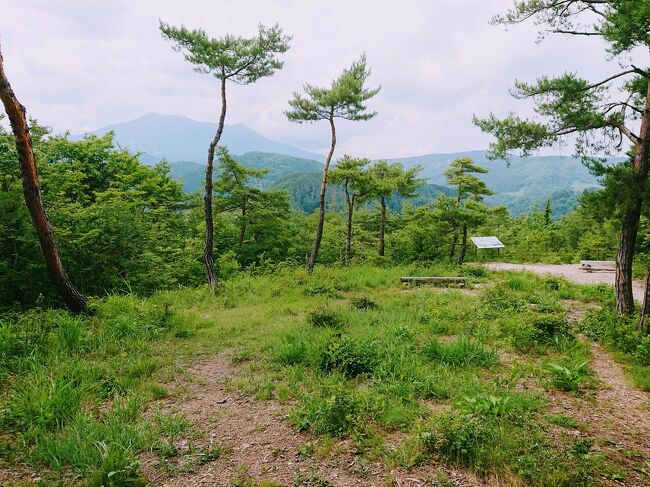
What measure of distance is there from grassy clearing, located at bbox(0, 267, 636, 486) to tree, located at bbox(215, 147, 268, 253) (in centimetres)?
1308

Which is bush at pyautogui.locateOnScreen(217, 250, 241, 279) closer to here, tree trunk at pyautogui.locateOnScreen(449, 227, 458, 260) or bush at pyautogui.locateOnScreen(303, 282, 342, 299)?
bush at pyautogui.locateOnScreen(303, 282, 342, 299)

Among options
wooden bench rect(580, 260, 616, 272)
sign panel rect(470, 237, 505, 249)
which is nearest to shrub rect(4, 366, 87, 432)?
sign panel rect(470, 237, 505, 249)

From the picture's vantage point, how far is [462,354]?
5723mm

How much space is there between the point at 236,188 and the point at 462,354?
17.7 metres

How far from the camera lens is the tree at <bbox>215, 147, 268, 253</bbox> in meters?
20.4

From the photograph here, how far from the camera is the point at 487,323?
7668 millimetres

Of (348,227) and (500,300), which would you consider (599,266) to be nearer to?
(500,300)

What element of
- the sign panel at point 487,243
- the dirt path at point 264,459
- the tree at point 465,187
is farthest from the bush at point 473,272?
the dirt path at point 264,459

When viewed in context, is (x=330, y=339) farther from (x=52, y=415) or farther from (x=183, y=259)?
(x=183, y=259)

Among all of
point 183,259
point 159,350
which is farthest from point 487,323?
point 183,259

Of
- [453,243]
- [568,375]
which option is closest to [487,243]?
[453,243]

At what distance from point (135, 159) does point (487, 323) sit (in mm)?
20139

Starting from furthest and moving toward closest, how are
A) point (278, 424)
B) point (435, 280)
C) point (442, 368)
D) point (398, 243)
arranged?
point (398, 243) < point (435, 280) < point (442, 368) < point (278, 424)

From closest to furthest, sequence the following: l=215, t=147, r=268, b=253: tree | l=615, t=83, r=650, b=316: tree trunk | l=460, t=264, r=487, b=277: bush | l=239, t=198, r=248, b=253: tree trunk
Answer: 1. l=615, t=83, r=650, b=316: tree trunk
2. l=460, t=264, r=487, b=277: bush
3. l=215, t=147, r=268, b=253: tree
4. l=239, t=198, r=248, b=253: tree trunk
